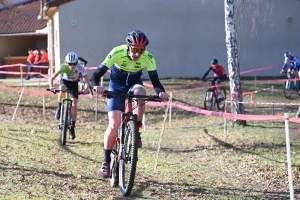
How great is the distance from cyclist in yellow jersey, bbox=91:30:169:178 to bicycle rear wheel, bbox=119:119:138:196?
0.27m

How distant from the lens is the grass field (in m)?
6.96

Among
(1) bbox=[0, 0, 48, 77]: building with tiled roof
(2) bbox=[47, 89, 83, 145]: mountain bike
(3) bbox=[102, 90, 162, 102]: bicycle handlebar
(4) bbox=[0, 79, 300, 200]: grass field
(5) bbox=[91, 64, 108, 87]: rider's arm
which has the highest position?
(1) bbox=[0, 0, 48, 77]: building with tiled roof

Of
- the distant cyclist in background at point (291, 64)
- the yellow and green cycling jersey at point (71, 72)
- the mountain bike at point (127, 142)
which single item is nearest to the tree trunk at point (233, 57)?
the yellow and green cycling jersey at point (71, 72)

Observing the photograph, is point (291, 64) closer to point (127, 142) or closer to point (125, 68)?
point (125, 68)

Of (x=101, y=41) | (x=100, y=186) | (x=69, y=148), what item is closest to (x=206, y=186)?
(x=100, y=186)

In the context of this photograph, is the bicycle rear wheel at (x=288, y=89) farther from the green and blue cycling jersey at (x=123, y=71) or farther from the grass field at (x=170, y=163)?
the green and blue cycling jersey at (x=123, y=71)

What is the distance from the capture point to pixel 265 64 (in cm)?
2827

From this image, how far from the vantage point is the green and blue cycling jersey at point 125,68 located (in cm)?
689

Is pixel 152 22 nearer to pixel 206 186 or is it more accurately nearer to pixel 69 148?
pixel 69 148

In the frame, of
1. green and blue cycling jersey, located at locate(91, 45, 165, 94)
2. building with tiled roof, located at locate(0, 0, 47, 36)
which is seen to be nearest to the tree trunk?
green and blue cycling jersey, located at locate(91, 45, 165, 94)

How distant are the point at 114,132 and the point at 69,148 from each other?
3.73 metres

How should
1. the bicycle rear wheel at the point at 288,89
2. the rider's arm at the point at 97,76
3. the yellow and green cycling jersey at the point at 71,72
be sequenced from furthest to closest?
the bicycle rear wheel at the point at 288,89 → the yellow and green cycling jersey at the point at 71,72 → the rider's arm at the point at 97,76

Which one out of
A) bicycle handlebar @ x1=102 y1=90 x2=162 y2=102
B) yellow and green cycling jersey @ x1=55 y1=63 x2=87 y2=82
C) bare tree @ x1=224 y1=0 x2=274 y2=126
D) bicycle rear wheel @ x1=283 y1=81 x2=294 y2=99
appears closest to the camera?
bicycle handlebar @ x1=102 y1=90 x2=162 y2=102

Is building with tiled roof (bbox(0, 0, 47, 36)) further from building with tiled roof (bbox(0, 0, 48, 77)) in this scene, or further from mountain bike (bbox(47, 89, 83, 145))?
mountain bike (bbox(47, 89, 83, 145))
